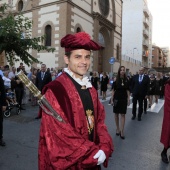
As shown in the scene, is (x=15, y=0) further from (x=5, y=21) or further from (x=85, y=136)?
(x=85, y=136)

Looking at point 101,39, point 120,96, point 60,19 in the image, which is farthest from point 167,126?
point 101,39

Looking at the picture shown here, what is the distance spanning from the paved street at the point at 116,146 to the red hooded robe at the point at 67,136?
2205 millimetres

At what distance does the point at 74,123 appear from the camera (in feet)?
6.47

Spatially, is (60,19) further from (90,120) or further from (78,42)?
(90,120)

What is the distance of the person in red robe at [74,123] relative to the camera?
1.81 m

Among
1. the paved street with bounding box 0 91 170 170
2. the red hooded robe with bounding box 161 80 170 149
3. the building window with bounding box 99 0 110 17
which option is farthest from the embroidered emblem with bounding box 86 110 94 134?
the building window with bounding box 99 0 110 17

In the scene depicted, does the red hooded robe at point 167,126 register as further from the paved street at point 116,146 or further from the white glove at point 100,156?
the white glove at point 100,156

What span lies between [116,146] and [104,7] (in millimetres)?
21395

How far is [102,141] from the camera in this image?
6.80 ft

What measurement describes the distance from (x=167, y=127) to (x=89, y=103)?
2696 mm

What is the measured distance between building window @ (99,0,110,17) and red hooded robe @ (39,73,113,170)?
22.9m


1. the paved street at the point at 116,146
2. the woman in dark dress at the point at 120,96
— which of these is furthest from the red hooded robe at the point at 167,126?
the woman in dark dress at the point at 120,96

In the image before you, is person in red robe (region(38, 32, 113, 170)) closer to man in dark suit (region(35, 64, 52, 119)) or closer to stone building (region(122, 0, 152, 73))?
man in dark suit (region(35, 64, 52, 119))

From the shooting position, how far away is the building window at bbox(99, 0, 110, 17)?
77.7 feet
